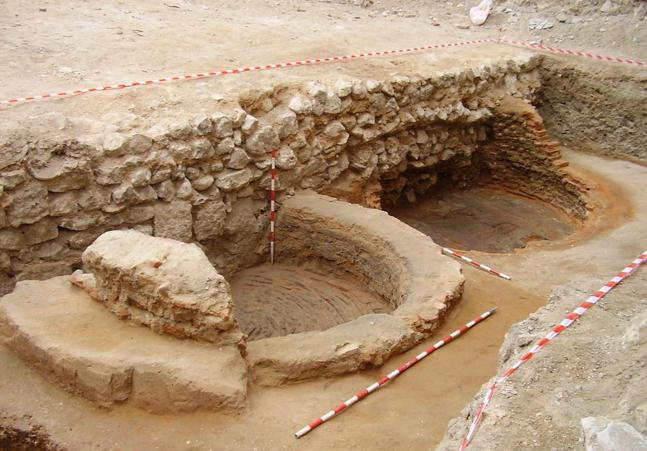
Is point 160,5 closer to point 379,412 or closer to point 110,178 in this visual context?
point 110,178

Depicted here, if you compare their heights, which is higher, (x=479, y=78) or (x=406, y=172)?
(x=479, y=78)

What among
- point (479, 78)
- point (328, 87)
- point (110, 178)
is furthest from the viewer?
point (479, 78)

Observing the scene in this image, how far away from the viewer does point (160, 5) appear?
9961mm

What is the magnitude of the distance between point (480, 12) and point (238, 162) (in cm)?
749

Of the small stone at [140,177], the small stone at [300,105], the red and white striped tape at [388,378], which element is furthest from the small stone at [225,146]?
the red and white striped tape at [388,378]

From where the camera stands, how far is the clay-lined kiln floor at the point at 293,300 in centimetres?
641

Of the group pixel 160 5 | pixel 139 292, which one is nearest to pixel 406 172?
pixel 160 5

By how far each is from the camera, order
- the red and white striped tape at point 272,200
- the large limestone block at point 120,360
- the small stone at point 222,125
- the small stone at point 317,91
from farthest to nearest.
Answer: the small stone at point 317,91, the red and white striped tape at point 272,200, the small stone at point 222,125, the large limestone block at point 120,360

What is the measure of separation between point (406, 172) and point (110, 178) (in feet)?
16.0

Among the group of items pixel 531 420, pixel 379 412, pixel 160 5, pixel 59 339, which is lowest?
pixel 379 412

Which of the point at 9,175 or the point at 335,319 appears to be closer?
the point at 9,175

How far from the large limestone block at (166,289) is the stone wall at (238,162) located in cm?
154

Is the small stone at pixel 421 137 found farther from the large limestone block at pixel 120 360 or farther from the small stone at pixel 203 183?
the large limestone block at pixel 120 360

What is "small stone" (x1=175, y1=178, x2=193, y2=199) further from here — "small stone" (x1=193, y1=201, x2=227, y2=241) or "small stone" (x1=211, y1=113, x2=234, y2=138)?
"small stone" (x1=211, y1=113, x2=234, y2=138)
